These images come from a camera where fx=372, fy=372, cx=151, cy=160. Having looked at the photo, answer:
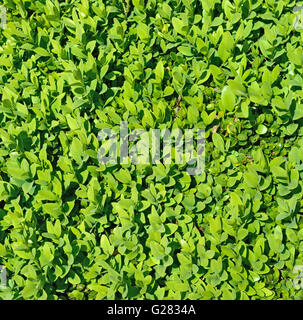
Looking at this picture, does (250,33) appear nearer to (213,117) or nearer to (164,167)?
(213,117)

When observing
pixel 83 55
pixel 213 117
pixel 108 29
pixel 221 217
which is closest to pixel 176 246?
pixel 221 217

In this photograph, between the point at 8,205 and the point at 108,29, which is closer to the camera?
the point at 8,205

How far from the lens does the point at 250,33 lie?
7.37 feet

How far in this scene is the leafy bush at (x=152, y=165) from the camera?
6.59 feet

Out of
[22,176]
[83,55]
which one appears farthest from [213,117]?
[22,176]

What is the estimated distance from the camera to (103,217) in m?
2.07

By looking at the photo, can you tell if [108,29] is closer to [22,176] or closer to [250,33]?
[250,33]

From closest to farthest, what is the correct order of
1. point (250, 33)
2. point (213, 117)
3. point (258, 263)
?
point (258, 263) < point (213, 117) < point (250, 33)

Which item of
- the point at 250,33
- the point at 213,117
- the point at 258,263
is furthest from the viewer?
the point at 250,33

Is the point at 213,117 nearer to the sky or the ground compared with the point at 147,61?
nearer to the ground

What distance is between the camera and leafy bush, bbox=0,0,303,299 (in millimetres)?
2010

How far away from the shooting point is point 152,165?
2096 millimetres

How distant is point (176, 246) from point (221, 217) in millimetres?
297

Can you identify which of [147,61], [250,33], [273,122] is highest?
[250,33]
